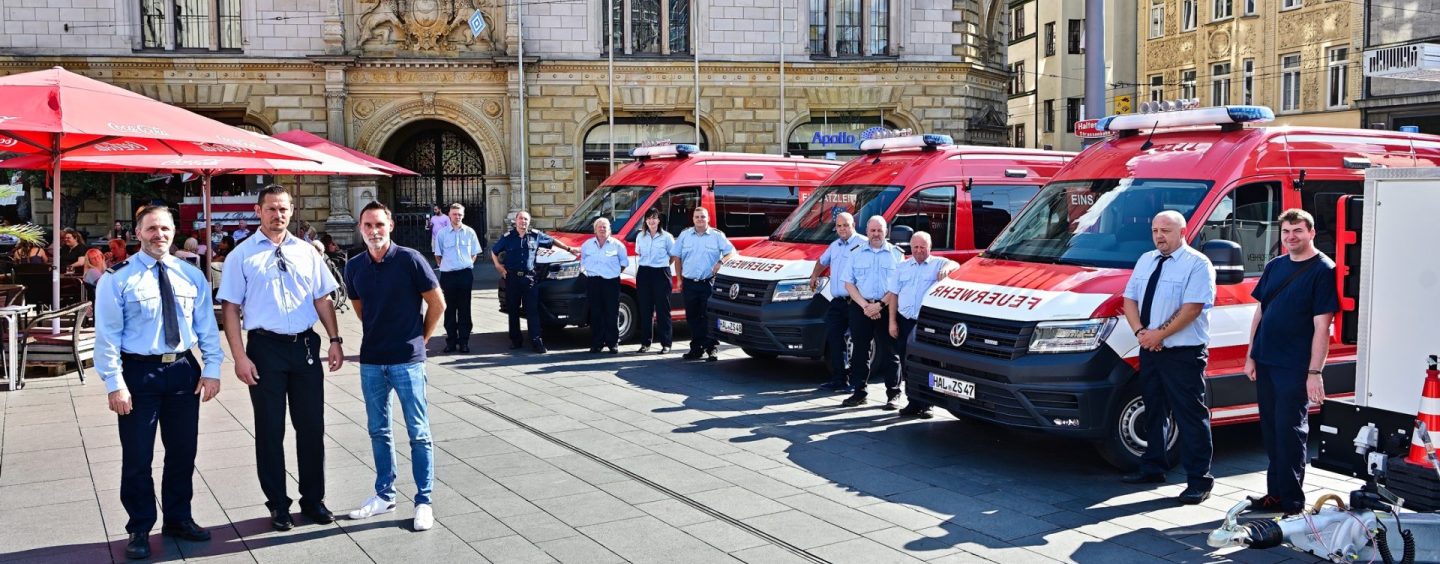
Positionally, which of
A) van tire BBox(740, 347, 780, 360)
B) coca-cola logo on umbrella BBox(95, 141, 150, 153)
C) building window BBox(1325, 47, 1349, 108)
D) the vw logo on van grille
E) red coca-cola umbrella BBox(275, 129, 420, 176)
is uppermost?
building window BBox(1325, 47, 1349, 108)

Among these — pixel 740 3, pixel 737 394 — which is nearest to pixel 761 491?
pixel 737 394

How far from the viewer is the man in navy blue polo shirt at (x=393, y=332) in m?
6.52

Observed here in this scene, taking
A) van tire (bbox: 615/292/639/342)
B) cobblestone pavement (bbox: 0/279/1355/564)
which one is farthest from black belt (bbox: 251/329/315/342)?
van tire (bbox: 615/292/639/342)

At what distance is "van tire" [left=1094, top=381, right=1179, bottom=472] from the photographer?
7582mm

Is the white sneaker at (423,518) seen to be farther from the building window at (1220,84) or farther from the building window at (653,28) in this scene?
the building window at (1220,84)

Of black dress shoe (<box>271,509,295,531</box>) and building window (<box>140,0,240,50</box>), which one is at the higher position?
building window (<box>140,0,240,50</box>)

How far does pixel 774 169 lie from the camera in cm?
1530

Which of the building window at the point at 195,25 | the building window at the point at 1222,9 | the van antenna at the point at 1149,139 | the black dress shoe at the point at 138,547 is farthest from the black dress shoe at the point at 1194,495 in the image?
the building window at the point at 1222,9

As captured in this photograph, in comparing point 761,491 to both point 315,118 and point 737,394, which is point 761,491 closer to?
point 737,394

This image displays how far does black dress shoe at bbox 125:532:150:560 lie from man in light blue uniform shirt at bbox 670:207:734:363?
7.50m

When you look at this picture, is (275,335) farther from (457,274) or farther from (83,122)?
(457,274)

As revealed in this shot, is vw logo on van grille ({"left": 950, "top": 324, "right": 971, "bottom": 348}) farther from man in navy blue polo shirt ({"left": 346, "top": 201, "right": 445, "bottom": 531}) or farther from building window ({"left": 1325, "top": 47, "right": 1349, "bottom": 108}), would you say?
building window ({"left": 1325, "top": 47, "right": 1349, "bottom": 108})

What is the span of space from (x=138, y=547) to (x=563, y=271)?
27.5 feet

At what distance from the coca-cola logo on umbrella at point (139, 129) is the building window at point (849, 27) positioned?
824 inches
